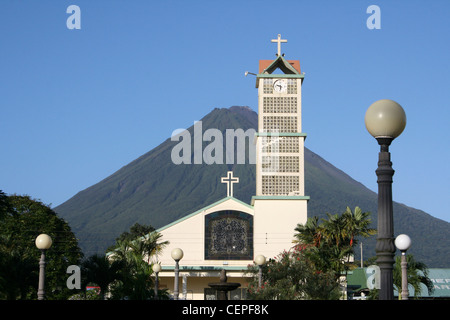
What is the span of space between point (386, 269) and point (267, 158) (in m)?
51.0

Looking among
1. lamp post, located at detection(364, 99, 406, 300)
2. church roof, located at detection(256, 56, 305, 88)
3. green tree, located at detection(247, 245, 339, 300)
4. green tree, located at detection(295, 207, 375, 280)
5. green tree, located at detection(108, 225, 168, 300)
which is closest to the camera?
lamp post, located at detection(364, 99, 406, 300)

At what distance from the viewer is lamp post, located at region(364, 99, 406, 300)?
1007cm

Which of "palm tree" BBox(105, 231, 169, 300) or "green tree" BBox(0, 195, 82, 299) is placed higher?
"green tree" BBox(0, 195, 82, 299)

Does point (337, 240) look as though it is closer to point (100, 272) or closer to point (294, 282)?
point (294, 282)

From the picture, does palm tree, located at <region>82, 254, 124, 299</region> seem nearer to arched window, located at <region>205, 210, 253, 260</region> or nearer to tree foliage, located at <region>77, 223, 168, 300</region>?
tree foliage, located at <region>77, 223, 168, 300</region>

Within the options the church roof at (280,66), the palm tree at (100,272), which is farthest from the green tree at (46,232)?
the church roof at (280,66)

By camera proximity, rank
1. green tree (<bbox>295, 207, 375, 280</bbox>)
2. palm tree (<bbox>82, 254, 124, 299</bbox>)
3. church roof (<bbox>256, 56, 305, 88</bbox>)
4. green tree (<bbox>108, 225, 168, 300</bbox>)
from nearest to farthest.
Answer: palm tree (<bbox>82, 254, 124, 299</bbox>) → green tree (<bbox>108, 225, 168, 300</bbox>) → green tree (<bbox>295, 207, 375, 280</bbox>) → church roof (<bbox>256, 56, 305, 88</bbox>)

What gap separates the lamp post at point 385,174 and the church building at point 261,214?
49752mm

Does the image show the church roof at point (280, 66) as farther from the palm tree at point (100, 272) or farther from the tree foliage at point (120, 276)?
the palm tree at point (100, 272)

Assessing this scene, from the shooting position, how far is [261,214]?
2402 inches

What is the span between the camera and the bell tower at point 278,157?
60.5 metres

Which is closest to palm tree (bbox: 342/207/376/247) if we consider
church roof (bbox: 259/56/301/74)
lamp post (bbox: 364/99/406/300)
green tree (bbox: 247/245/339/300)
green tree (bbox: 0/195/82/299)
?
green tree (bbox: 247/245/339/300)
